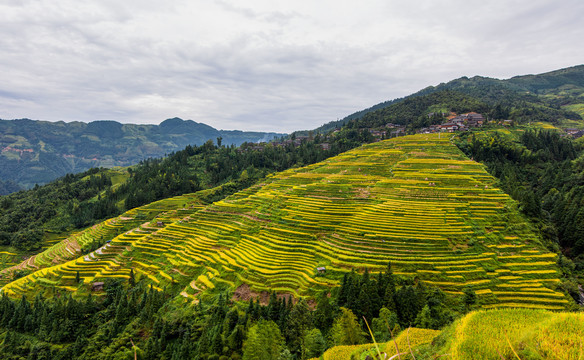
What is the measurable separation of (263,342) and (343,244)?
1584 centimetres

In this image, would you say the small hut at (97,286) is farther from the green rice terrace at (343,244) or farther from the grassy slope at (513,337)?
the grassy slope at (513,337)

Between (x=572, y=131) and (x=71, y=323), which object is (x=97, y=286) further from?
(x=572, y=131)

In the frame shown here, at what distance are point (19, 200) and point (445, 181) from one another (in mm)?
141532

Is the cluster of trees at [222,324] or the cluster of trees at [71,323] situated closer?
the cluster of trees at [222,324]

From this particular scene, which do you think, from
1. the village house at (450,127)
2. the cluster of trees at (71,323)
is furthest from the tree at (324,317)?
the village house at (450,127)

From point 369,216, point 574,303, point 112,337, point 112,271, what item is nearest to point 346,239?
point 369,216

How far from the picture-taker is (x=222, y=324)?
23484mm

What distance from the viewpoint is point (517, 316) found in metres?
9.08

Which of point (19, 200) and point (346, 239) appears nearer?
point (346, 239)

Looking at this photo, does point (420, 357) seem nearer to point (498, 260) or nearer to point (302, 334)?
point (302, 334)

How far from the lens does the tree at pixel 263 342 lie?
19.8 m

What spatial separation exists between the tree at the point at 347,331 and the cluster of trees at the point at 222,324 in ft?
0.22

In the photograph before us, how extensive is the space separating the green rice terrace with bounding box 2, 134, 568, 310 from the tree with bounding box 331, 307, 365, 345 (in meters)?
6.17

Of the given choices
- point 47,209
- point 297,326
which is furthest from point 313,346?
point 47,209
